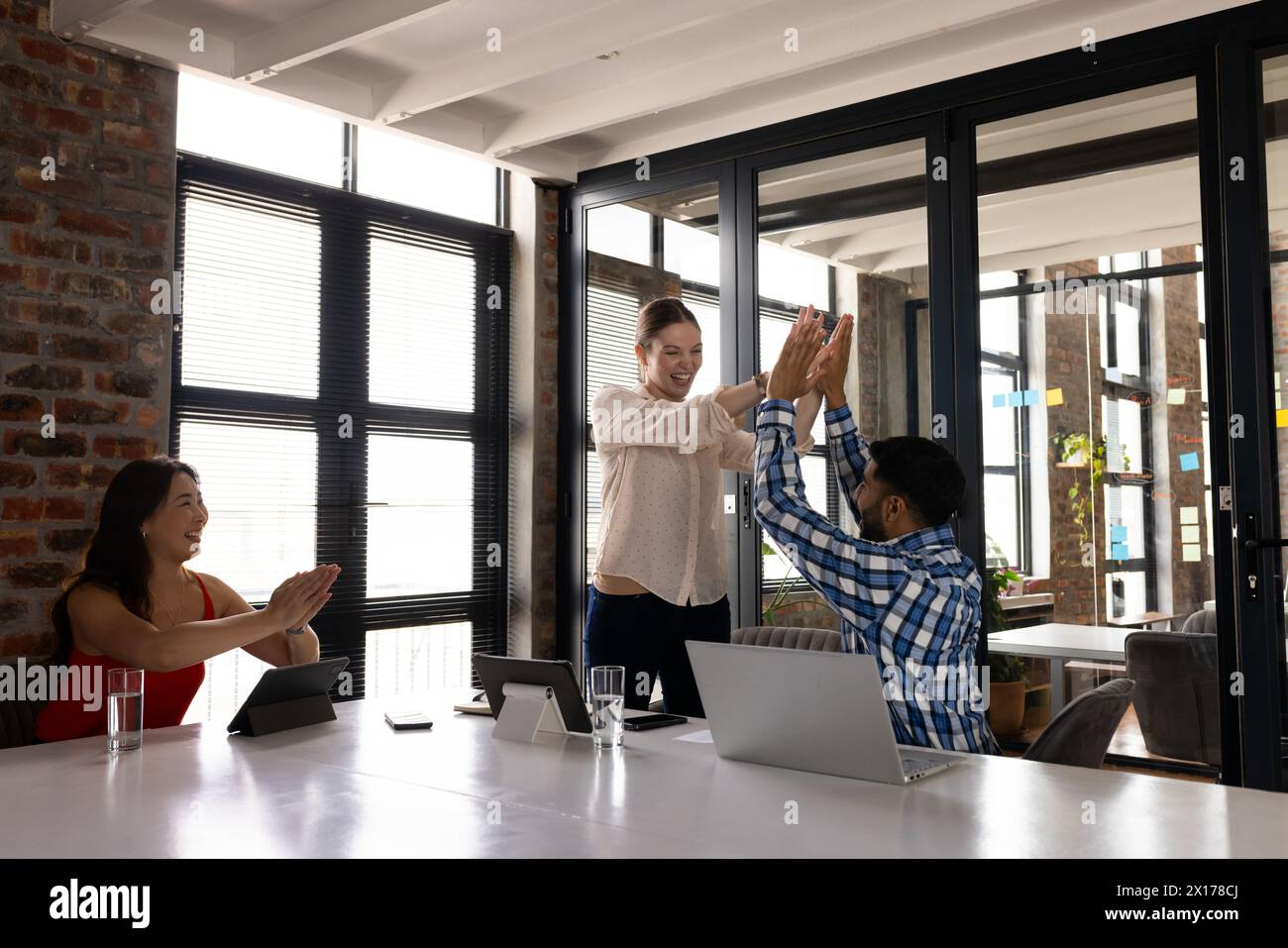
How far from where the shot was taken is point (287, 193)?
4.09 metres

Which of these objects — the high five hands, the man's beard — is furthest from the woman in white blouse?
the man's beard

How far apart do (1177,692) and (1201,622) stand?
0.74ft

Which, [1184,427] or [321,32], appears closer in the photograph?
[1184,427]

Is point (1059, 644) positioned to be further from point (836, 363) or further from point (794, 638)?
point (836, 363)

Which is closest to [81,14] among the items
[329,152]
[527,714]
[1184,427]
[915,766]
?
[329,152]

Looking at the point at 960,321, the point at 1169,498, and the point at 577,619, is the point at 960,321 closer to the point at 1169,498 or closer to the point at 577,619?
the point at 1169,498

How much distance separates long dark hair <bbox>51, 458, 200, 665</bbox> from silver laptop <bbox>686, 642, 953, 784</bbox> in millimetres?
1368

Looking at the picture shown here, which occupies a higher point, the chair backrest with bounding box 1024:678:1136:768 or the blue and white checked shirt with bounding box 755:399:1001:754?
the blue and white checked shirt with bounding box 755:399:1001:754

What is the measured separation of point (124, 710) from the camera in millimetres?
1943

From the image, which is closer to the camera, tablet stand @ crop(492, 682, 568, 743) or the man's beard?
tablet stand @ crop(492, 682, 568, 743)

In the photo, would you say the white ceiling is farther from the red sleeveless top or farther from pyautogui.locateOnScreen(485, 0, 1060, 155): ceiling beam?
the red sleeveless top

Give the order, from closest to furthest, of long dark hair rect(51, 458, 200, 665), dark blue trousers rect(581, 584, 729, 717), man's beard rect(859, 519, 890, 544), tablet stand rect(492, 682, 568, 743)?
1. tablet stand rect(492, 682, 568, 743)
2. man's beard rect(859, 519, 890, 544)
3. long dark hair rect(51, 458, 200, 665)
4. dark blue trousers rect(581, 584, 729, 717)

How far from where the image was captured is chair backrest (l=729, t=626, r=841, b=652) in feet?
8.66
